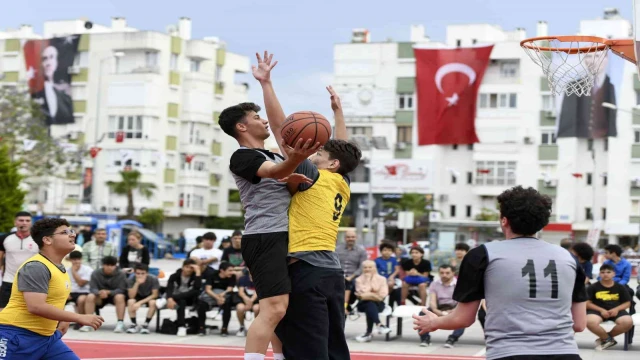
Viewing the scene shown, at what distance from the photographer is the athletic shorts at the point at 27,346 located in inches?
314

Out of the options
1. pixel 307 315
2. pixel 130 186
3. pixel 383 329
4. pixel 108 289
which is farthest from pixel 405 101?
pixel 307 315

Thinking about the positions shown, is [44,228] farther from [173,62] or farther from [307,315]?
[173,62]

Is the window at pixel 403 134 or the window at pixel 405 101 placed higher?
the window at pixel 405 101

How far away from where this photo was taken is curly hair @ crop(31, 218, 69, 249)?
8328 millimetres

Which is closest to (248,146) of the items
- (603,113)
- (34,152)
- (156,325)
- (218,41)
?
(156,325)

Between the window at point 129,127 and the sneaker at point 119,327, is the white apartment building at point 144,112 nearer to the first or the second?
the window at point 129,127

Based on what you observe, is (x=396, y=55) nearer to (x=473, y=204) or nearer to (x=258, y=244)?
(x=473, y=204)

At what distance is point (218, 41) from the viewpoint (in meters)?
87.3

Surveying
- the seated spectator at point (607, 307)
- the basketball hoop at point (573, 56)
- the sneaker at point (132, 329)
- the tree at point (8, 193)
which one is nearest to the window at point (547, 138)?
the tree at point (8, 193)

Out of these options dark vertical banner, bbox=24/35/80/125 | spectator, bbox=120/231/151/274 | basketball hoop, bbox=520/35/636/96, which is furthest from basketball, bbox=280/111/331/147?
dark vertical banner, bbox=24/35/80/125

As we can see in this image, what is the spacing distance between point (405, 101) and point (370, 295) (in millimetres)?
61747

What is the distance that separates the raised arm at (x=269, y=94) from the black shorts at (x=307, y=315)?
865 mm

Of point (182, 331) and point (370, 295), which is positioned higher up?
point (370, 295)

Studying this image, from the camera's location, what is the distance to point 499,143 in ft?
254
